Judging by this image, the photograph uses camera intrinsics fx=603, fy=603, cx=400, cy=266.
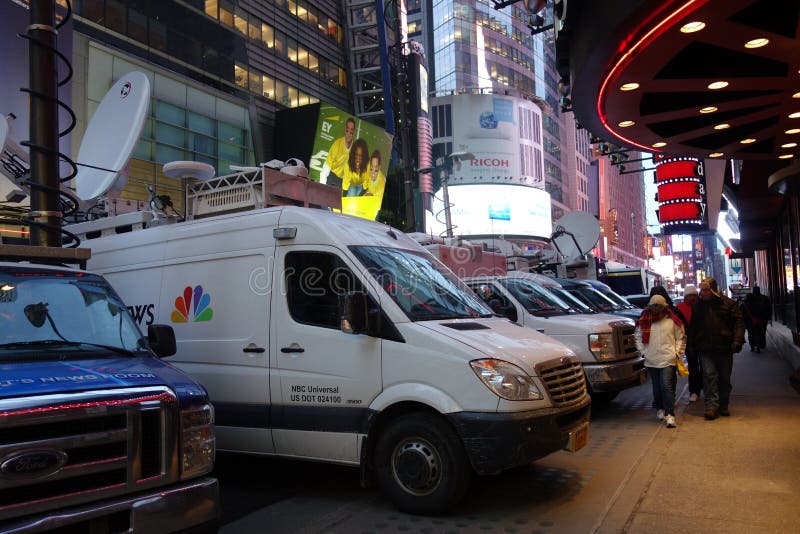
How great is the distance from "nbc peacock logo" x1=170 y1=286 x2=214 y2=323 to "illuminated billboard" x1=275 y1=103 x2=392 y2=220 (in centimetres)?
2418

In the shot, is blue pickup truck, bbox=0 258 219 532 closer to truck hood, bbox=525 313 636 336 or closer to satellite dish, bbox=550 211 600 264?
truck hood, bbox=525 313 636 336

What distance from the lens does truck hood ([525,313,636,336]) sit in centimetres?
857

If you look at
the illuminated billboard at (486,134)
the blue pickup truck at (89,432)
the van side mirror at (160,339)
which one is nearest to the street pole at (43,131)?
the blue pickup truck at (89,432)

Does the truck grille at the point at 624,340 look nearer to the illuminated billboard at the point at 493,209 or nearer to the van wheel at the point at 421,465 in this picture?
the van wheel at the point at 421,465

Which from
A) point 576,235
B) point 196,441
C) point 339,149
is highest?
point 339,149

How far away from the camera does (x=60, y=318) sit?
4270mm

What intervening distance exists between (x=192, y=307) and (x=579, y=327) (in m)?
5.30

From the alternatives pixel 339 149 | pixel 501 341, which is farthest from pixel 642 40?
pixel 339 149

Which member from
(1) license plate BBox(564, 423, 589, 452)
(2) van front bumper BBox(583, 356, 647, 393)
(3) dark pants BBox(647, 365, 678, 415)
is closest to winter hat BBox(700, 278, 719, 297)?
(3) dark pants BBox(647, 365, 678, 415)

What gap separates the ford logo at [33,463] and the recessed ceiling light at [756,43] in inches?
279

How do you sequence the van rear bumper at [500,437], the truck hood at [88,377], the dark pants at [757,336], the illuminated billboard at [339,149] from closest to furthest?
1. the truck hood at [88,377]
2. the van rear bumper at [500,437]
3. the dark pants at [757,336]
4. the illuminated billboard at [339,149]

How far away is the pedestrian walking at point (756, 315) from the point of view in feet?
56.0

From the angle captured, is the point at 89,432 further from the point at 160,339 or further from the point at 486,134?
the point at 486,134

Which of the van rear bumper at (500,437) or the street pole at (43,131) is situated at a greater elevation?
the street pole at (43,131)
